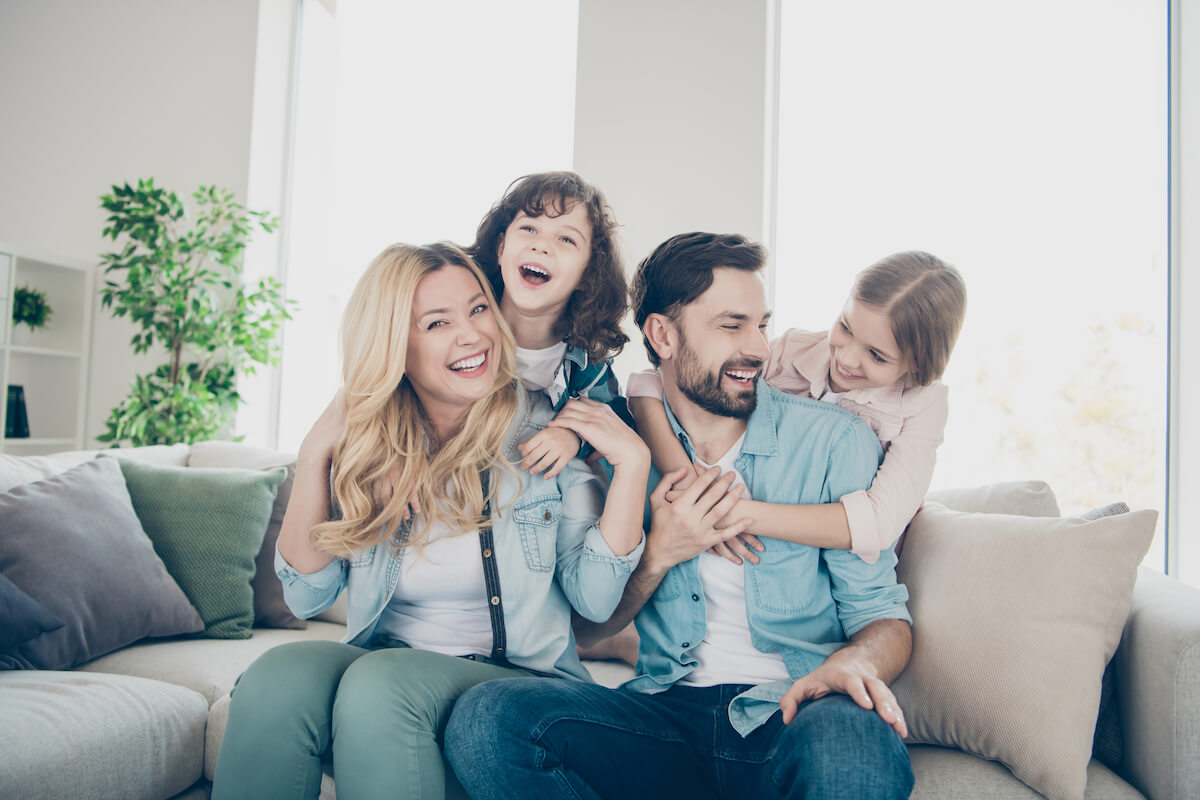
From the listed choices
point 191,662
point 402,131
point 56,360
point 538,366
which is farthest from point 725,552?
point 56,360

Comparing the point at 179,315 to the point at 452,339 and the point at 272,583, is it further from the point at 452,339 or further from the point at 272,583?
the point at 452,339

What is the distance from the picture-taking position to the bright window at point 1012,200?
2768 mm

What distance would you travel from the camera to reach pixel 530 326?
1.71 meters

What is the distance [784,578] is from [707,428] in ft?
1.12

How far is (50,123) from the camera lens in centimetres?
390

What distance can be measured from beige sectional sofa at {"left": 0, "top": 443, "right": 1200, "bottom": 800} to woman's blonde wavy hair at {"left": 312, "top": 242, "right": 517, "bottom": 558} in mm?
547

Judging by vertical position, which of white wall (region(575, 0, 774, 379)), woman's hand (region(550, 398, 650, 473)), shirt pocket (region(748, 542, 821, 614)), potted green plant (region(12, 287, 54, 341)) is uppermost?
white wall (region(575, 0, 774, 379))

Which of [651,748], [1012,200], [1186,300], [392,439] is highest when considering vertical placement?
[1012,200]

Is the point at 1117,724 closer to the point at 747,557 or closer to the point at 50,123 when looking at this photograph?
the point at 747,557

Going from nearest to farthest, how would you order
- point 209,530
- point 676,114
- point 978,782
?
point 978,782 → point 209,530 → point 676,114

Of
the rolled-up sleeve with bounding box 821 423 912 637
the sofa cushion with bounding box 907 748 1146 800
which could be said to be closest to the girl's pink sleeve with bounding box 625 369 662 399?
the rolled-up sleeve with bounding box 821 423 912 637

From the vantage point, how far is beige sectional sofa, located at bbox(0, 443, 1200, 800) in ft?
4.00

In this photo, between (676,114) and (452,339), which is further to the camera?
(676,114)

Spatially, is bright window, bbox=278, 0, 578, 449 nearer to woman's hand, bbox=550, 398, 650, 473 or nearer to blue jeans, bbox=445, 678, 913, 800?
woman's hand, bbox=550, 398, 650, 473
